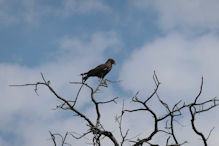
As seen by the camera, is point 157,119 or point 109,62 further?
point 109,62

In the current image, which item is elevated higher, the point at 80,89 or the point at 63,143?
the point at 80,89

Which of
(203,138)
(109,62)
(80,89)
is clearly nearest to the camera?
(203,138)

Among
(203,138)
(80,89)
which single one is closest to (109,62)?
(80,89)

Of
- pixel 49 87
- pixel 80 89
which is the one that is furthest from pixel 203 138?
pixel 49 87

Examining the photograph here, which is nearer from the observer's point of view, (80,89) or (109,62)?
(80,89)

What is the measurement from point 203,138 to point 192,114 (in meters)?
0.42

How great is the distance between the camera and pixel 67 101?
550 cm

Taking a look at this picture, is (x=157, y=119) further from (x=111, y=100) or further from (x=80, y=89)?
(x=80, y=89)

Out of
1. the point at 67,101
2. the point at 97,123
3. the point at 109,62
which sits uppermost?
the point at 109,62

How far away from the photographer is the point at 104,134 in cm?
539

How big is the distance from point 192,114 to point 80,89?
1891 millimetres

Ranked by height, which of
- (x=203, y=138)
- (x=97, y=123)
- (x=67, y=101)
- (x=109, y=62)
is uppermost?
(x=109, y=62)

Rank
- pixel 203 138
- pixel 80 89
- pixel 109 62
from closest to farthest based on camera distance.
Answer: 1. pixel 203 138
2. pixel 80 89
3. pixel 109 62

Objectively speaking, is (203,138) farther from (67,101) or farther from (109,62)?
(109,62)
